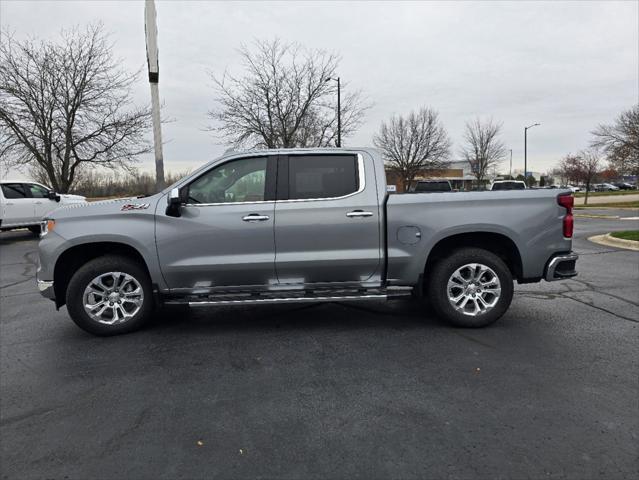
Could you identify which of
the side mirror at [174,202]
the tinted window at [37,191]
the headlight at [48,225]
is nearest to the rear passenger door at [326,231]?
the side mirror at [174,202]

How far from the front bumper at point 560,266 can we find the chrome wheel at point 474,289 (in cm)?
55

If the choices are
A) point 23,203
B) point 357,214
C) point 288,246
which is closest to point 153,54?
point 288,246

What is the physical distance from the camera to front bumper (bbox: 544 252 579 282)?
14.1 ft

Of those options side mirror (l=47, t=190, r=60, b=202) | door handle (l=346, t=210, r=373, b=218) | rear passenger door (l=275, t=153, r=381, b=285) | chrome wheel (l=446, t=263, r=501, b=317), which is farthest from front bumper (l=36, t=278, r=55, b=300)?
side mirror (l=47, t=190, r=60, b=202)

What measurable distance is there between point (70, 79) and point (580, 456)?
77.4 ft

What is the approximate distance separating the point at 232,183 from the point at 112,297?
1.74m

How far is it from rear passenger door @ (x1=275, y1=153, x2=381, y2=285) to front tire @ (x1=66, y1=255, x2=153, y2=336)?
1.47 metres

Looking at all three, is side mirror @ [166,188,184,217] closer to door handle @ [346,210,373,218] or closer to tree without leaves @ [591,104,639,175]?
door handle @ [346,210,373,218]

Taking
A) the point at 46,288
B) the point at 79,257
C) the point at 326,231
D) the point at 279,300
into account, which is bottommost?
the point at 279,300

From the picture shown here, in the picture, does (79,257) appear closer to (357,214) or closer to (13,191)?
(357,214)

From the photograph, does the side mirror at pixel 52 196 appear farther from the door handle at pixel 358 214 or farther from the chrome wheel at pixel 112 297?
the door handle at pixel 358 214

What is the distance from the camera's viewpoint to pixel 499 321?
4625mm

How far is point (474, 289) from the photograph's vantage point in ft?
14.3

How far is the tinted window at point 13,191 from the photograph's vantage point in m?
13.1
